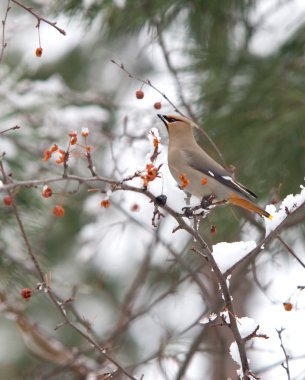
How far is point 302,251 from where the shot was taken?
4238 millimetres

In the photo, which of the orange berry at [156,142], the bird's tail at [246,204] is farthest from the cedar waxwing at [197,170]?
the orange berry at [156,142]

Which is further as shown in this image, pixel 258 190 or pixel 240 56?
pixel 240 56

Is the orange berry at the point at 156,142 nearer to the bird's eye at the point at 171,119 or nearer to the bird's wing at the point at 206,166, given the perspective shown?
the bird's wing at the point at 206,166

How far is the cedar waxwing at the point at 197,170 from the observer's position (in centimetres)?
361

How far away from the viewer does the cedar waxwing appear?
3607mm

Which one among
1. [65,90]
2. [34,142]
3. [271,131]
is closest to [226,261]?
[271,131]

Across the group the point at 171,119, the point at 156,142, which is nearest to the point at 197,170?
the point at 171,119

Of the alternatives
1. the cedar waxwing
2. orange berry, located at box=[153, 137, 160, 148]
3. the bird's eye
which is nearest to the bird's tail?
the cedar waxwing

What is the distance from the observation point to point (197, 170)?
152 inches

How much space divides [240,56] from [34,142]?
4.35 feet

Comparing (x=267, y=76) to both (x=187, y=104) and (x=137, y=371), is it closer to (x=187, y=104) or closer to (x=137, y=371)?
(x=187, y=104)

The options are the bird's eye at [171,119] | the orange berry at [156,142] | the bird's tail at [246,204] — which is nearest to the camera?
the orange berry at [156,142]

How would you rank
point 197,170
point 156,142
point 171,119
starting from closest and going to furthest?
1. point 156,142
2. point 197,170
3. point 171,119

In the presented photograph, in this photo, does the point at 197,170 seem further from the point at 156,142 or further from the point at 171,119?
the point at 156,142
